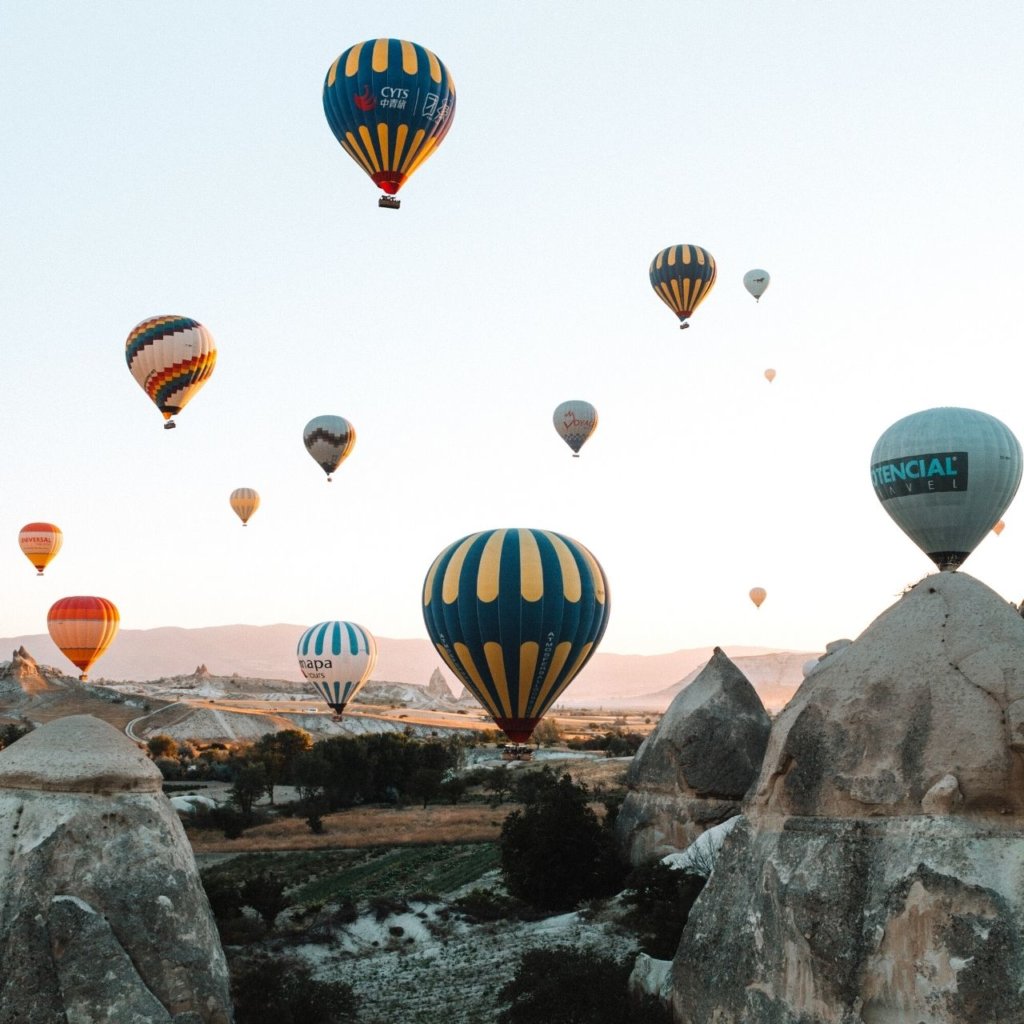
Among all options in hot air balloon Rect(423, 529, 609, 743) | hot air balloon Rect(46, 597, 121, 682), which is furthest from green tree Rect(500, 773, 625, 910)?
hot air balloon Rect(46, 597, 121, 682)

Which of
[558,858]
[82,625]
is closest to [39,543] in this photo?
[82,625]

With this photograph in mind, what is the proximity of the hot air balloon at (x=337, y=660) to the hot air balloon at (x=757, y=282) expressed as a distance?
87.2 feet

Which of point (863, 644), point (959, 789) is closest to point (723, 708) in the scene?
point (863, 644)

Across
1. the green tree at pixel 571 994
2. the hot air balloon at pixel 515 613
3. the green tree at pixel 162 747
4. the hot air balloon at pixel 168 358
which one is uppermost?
the hot air balloon at pixel 168 358

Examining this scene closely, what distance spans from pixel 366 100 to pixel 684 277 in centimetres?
2008

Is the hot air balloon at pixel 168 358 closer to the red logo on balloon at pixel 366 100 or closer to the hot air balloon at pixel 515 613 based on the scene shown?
the red logo on balloon at pixel 366 100

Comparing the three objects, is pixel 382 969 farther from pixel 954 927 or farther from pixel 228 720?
pixel 228 720

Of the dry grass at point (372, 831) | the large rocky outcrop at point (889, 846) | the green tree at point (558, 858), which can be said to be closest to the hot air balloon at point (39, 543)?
the dry grass at point (372, 831)

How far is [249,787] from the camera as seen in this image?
4441 cm

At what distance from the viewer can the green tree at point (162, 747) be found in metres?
65.5

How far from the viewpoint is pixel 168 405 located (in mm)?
41500

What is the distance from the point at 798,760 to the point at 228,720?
77.0 metres

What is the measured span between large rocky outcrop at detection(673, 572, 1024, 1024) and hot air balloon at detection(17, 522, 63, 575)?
54946 millimetres

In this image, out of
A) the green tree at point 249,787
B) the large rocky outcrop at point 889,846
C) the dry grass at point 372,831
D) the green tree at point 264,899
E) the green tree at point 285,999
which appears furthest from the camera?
the green tree at point 249,787
